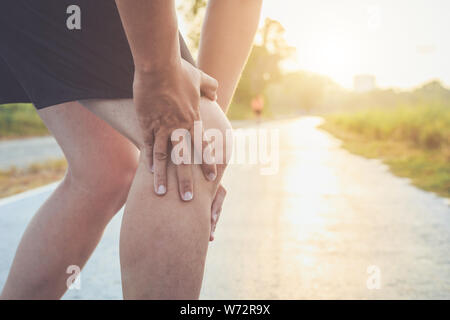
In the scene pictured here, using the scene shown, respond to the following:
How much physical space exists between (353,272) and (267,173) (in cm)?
316

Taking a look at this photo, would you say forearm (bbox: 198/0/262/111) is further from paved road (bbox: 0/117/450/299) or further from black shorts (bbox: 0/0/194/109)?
paved road (bbox: 0/117/450/299)

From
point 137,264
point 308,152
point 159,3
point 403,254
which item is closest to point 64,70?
point 159,3

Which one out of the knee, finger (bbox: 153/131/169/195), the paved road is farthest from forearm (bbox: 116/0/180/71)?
the paved road

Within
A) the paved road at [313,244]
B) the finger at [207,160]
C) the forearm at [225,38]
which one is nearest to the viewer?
the finger at [207,160]

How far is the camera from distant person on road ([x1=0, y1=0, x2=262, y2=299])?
0.66 meters

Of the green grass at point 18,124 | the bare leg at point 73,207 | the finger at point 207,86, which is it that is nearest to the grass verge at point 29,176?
the bare leg at point 73,207

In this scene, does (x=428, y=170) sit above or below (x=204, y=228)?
below

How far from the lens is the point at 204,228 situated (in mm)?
705

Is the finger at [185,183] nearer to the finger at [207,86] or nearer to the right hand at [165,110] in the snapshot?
the right hand at [165,110]

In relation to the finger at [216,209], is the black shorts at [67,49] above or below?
above

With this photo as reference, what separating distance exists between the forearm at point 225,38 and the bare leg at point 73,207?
0.29 metres

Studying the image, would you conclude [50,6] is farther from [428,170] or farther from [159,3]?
[428,170]

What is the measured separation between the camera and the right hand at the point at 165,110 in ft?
2.15

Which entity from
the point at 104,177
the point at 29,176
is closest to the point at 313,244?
the point at 104,177
